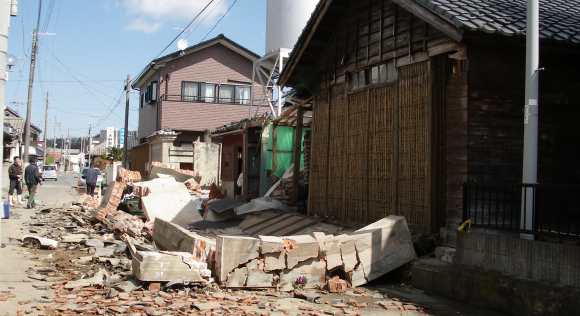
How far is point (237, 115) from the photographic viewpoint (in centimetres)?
3159

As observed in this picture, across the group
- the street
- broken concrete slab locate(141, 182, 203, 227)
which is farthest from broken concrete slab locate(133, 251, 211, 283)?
broken concrete slab locate(141, 182, 203, 227)

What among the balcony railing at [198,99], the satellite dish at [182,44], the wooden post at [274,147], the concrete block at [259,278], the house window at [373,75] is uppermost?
the satellite dish at [182,44]

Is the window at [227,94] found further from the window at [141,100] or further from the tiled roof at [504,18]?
the tiled roof at [504,18]

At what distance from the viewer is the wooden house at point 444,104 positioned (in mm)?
7941

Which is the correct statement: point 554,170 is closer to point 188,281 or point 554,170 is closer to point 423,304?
point 423,304

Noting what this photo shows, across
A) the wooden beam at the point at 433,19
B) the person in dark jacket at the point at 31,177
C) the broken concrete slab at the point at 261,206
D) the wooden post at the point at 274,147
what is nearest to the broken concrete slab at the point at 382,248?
the wooden beam at the point at 433,19

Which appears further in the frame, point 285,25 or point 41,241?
point 285,25

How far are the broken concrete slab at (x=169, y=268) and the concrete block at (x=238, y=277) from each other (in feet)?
1.08

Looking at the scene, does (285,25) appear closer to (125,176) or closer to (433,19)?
(125,176)

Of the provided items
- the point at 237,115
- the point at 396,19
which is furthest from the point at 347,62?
the point at 237,115

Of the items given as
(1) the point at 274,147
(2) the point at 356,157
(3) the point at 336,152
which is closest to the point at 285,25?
(1) the point at 274,147

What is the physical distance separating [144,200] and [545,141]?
35.1 ft

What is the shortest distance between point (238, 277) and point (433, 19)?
17.3 feet

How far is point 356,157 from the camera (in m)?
10.8
